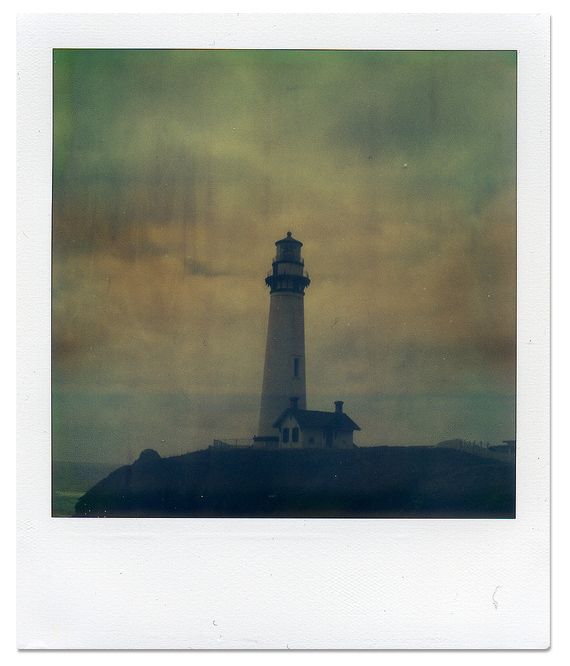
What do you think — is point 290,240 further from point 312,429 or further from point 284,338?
point 312,429

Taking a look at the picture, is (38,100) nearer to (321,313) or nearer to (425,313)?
(321,313)

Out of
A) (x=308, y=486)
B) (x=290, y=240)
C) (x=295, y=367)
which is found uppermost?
(x=290, y=240)

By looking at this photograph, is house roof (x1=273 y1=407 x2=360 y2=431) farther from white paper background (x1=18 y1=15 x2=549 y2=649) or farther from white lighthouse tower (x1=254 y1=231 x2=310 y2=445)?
white paper background (x1=18 y1=15 x2=549 y2=649)

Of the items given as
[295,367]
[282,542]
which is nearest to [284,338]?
[295,367]

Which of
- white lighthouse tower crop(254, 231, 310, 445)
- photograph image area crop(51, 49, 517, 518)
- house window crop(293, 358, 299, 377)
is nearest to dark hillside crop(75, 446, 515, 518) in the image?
photograph image area crop(51, 49, 517, 518)

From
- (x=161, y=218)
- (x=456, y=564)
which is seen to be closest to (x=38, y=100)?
(x=161, y=218)

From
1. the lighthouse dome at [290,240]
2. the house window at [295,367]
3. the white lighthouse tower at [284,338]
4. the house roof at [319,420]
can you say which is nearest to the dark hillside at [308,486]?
the house roof at [319,420]
